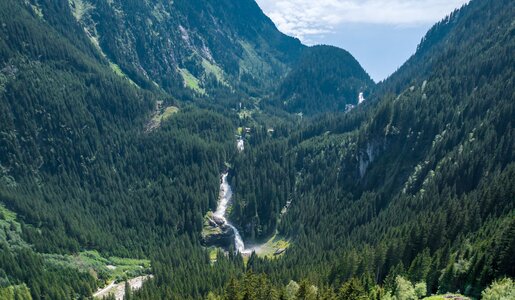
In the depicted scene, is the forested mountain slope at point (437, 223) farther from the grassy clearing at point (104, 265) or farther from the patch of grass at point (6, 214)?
the patch of grass at point (6, 214)

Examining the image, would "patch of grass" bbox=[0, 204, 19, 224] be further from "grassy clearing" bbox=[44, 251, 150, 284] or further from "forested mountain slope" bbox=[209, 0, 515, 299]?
"forested mountain slope" bbox=[209, 0, 515, 299]

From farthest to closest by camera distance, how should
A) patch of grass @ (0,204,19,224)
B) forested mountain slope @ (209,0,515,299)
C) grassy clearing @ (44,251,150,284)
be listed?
1. patch of grass @ (0,204,19,224)
2. grassy clearing @ (44,251,150,284)
3. forested mountain slope @ (209,0,515,299)

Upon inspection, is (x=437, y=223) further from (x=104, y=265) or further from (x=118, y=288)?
(x=104, y=265)

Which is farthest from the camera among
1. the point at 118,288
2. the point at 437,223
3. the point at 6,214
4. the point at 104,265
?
the point at 6,214

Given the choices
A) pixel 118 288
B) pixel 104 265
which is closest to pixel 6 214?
pixel 104 265

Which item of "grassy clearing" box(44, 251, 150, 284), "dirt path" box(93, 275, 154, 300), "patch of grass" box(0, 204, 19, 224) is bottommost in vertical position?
"dirt path" box(93, 275, 154, 300)

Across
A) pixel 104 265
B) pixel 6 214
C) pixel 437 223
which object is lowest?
pixel 104 265

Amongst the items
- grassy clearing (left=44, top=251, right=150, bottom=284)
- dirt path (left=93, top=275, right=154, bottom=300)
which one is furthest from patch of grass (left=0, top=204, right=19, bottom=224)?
dirt path (left=93, top=275, right=154, bottom=300)

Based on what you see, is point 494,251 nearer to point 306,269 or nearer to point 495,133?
point 306,269

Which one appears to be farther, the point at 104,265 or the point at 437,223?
the point at 104,265

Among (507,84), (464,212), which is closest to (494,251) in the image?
(464,212)
